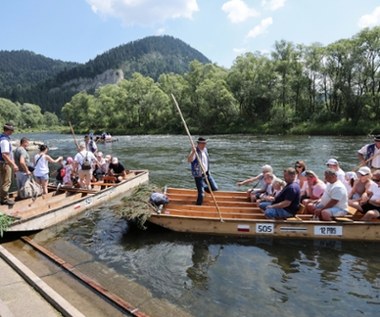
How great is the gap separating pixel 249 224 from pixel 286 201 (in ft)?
3.79

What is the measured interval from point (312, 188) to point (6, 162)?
8.87 metres

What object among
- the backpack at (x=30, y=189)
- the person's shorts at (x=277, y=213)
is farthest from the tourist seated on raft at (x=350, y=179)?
the backpack at (x=30, y=189)

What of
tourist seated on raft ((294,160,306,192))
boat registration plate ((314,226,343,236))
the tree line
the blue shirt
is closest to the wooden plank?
the blue shirt

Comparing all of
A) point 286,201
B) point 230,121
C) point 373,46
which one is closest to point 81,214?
point 286,201

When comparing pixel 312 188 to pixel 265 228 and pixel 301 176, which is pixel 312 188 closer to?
pixel 301 176

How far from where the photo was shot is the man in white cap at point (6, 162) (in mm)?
10242

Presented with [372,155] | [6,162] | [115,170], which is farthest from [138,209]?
[372,155]

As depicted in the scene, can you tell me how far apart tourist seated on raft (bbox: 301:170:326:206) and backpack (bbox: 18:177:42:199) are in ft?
28.3

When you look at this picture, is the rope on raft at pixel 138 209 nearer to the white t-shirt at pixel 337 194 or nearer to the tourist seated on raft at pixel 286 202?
the tourist seated on raft at pixel 286 202

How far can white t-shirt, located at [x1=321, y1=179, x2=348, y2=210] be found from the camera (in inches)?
357

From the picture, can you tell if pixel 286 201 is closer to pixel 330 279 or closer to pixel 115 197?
pixel 330 279

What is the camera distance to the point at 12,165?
1026 cm

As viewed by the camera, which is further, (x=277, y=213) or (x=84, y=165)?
(x=84, y=165)

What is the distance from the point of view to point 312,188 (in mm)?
10320
